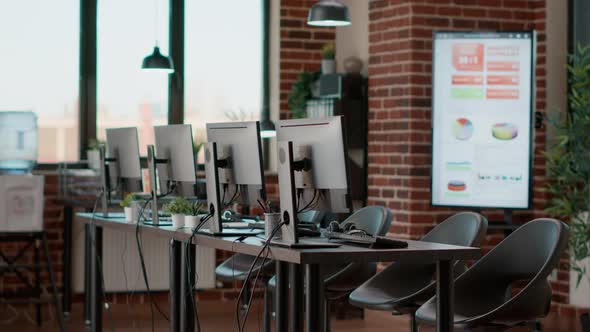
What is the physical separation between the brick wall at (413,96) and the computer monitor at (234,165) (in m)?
2.64

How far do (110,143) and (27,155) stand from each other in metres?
1.52

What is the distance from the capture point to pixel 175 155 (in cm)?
543

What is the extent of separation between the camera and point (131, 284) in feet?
26.4

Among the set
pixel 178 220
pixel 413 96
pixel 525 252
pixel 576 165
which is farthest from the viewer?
pixel 413 96

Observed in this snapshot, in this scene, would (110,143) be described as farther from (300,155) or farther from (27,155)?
(300,155)

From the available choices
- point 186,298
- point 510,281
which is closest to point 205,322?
point 186,298

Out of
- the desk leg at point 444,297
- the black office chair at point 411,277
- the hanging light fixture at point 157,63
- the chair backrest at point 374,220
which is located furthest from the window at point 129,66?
the desk leg at point 444,297

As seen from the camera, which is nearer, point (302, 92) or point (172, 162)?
point (172, 162)

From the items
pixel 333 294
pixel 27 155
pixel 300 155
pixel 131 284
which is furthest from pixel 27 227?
pixel 300 155

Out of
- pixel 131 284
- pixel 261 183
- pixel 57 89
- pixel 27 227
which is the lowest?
pixel 131 284

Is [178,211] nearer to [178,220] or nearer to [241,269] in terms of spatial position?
[178,220]

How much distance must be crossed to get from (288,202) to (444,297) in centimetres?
73

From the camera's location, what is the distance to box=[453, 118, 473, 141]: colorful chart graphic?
699cm

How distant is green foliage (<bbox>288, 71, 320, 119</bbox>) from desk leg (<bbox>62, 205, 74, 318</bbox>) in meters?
1.99
